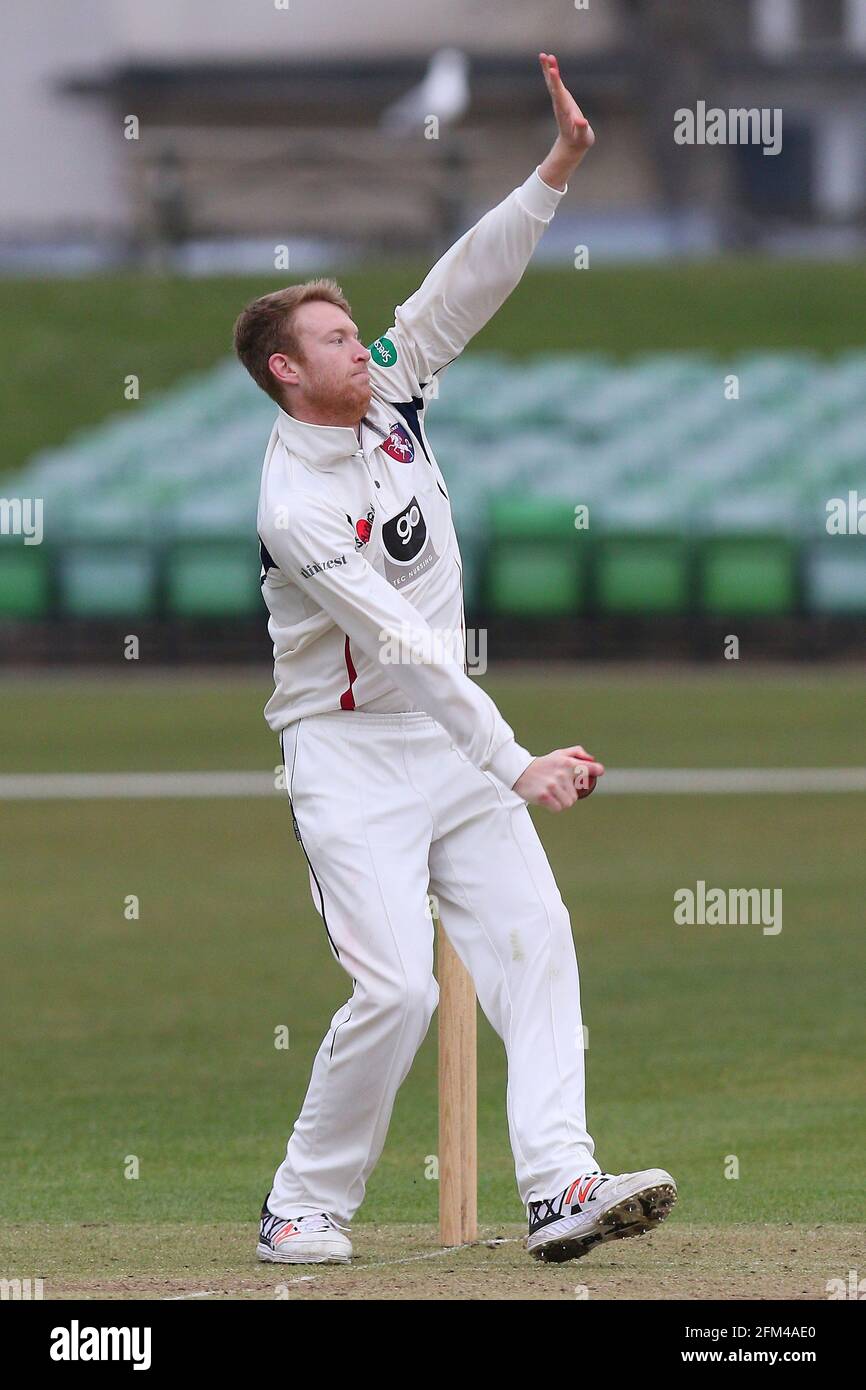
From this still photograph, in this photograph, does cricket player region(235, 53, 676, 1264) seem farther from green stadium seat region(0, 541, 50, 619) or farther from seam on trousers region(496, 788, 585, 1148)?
green stadium seat region(0, 541, 50, 619)

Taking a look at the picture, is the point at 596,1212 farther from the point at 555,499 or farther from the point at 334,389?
the point at 555,499

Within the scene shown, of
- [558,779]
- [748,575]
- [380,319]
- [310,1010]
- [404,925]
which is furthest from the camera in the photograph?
[380,319]

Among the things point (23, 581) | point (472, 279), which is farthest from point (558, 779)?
point (23, 581)

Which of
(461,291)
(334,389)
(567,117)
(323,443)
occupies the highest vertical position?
(567,117)

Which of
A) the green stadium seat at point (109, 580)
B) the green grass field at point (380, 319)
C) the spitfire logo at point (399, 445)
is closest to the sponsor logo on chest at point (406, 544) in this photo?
the spitfire logo at point (399, 445)

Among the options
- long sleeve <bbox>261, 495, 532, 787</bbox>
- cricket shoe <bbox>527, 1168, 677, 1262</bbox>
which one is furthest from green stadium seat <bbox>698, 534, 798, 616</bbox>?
cricket shoe <bbox>527, 1168, 677, 1262</bbox>

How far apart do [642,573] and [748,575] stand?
3.15ft

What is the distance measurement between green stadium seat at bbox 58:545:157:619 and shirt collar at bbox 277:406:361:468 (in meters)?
16.1

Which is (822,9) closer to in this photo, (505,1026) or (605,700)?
(605,700)

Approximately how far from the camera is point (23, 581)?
71.6ft

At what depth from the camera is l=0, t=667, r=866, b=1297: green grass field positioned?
6.73 m

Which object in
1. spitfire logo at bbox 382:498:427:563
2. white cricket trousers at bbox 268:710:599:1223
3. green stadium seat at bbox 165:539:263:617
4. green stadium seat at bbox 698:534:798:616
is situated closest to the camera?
white cricket trousers at bbox 268:710:599:1223

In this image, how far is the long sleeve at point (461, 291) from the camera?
19.1 ft

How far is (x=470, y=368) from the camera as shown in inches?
1068
